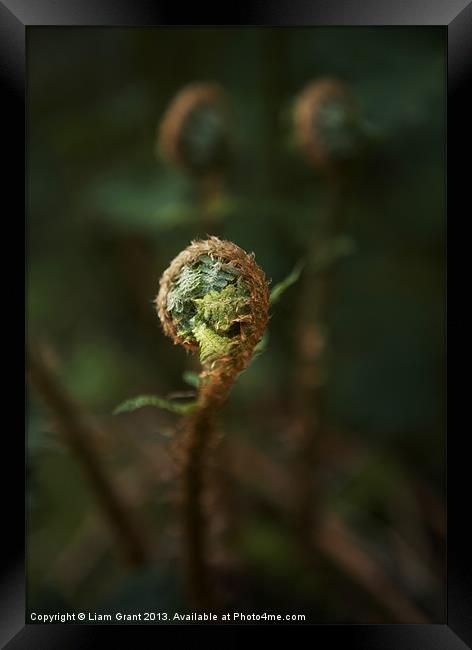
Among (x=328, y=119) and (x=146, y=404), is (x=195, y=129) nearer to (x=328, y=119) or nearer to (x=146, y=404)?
(x=328, y=119)

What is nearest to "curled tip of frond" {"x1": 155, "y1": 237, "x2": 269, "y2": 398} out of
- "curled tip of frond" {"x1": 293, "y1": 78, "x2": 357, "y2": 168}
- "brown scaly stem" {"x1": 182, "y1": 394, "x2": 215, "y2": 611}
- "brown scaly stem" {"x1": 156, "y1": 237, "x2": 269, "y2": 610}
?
"brown scaly stem" {"x1": 156, "y1": 237, "x2": 269, "y2": 610}

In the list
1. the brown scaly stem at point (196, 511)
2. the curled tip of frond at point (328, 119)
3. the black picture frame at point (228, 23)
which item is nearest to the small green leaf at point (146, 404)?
the brown scaly stem at point (196, 511)

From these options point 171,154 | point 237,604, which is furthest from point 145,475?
point 171,154

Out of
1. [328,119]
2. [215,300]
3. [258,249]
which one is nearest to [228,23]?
[328,119]

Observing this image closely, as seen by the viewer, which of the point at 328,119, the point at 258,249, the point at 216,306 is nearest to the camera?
the point at 216,306

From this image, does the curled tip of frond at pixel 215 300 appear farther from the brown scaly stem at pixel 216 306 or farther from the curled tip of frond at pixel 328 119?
the curled tip of frond at pixel 328 119

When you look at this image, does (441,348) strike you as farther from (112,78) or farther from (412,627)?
(112,78)
